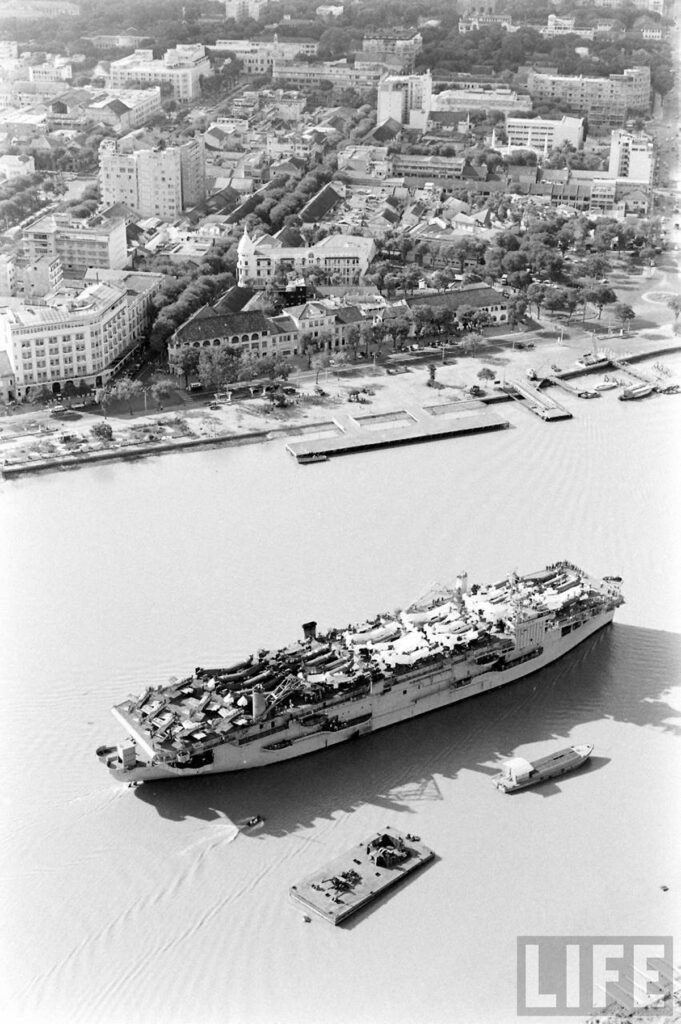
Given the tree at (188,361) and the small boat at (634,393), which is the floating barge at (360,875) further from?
the small boat at (634,393)

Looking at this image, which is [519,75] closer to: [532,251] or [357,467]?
[532,251]

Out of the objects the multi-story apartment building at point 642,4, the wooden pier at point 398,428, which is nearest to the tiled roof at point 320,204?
the wooden pier at point 398,428

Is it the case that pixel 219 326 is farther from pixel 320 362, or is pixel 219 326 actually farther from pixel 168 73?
pixel 168 73

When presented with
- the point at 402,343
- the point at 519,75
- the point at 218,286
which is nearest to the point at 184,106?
the point at 519,75

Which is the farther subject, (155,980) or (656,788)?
(656,788)

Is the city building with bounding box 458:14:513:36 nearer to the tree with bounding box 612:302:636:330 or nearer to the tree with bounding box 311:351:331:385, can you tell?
the tree with bounding box 612:302:636:330

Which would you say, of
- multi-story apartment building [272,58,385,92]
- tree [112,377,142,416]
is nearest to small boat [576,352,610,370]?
tree [112,377,142,416]
